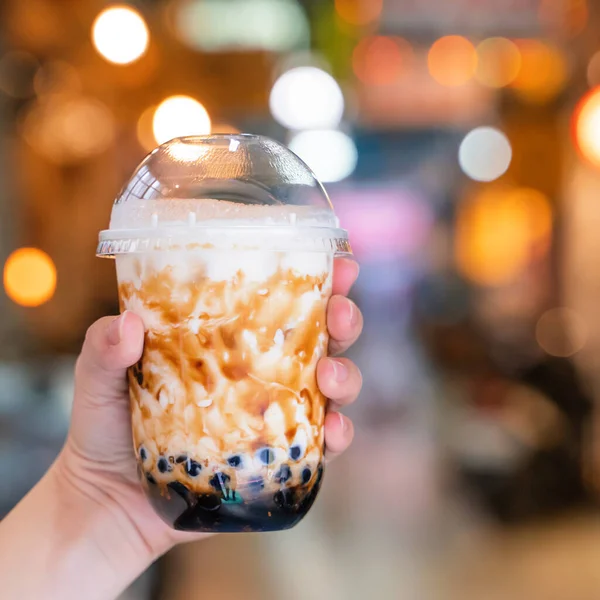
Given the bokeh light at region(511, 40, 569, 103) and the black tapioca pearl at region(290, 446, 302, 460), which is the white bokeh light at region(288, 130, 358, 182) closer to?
the bokeh light at region(511, 40, 569, 103)

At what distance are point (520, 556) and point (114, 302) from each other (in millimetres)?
3065

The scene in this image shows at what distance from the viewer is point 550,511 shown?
14.8 ft

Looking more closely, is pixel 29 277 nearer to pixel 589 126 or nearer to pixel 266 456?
pixel 589 126

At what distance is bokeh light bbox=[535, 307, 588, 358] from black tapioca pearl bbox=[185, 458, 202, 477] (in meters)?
5.02

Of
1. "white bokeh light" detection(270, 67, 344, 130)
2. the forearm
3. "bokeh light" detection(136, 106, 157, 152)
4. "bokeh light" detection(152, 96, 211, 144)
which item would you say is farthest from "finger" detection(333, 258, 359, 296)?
"white bokeh light" detection(270, 67, 344, 130)

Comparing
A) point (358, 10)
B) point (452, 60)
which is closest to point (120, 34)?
point (358, 10)

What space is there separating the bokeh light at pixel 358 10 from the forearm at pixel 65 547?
4658mm

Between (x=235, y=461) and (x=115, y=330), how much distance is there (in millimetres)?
262

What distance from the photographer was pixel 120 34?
388 centimetres

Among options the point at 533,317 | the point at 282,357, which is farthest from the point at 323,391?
the point at 533,317

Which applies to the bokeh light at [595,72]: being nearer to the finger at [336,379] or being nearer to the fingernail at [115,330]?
the finger at [336,379]

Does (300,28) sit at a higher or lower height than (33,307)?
higher

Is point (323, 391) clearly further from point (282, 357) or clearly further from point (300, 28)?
point (300, 28)

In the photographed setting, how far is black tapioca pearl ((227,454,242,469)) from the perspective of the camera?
1.03 metres
